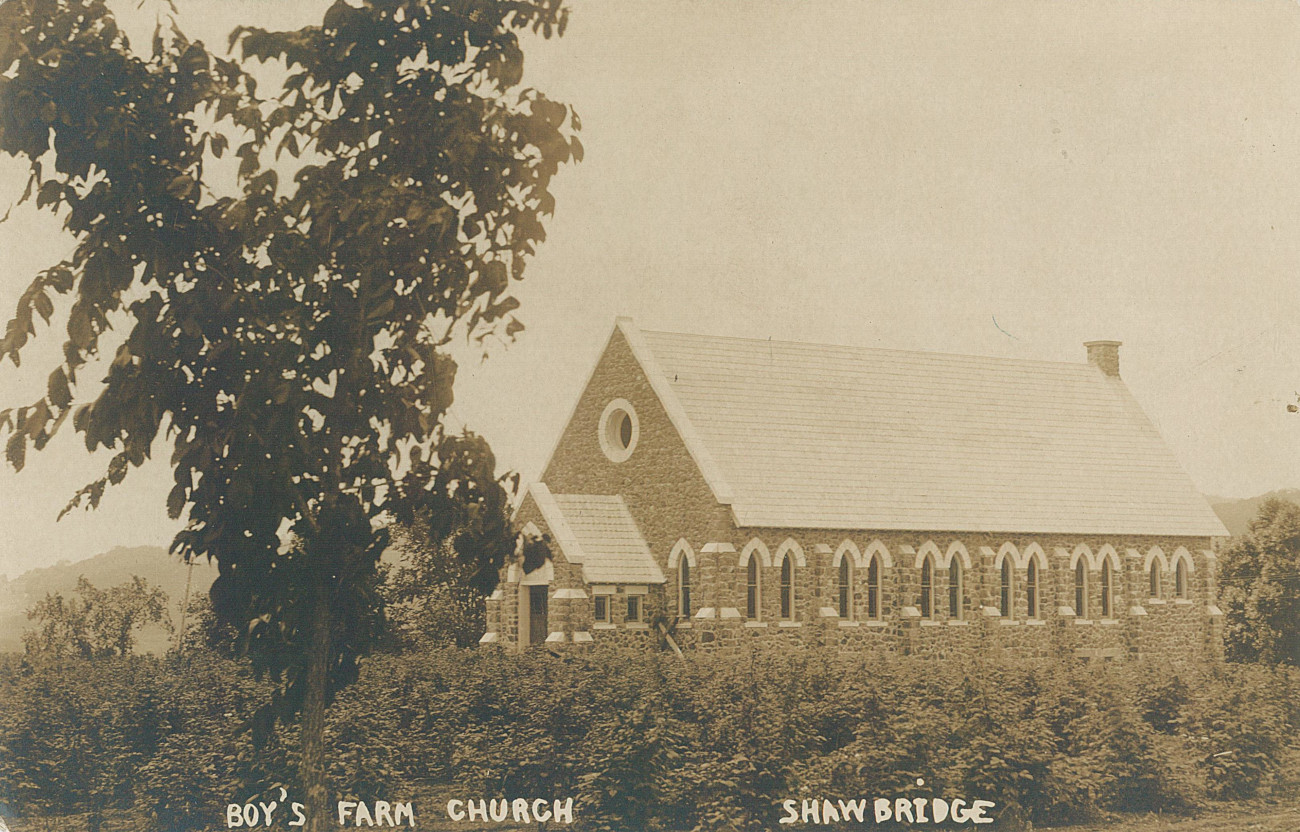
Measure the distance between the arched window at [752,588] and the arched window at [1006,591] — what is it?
7.02m

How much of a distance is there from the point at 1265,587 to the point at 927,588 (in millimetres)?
9753

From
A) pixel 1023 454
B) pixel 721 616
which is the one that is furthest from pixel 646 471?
pixel 1023 454

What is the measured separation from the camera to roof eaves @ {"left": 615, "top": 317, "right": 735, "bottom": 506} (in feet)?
91.4

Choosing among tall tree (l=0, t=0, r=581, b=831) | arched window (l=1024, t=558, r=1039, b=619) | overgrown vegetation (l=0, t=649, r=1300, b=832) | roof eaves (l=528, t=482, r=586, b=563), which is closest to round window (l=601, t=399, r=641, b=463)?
roof eaves (l=528, t=482, r=586, b=563)

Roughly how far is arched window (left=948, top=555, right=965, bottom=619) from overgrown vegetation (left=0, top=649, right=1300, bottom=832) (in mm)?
12951

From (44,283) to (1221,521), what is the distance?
31.4m

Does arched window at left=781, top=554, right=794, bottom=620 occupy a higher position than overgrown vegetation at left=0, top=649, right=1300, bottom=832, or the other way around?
arched window at left=781, top=554, right=794, bottom=620

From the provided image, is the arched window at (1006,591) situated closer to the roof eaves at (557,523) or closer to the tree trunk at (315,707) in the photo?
the roof eaves at (557,523)

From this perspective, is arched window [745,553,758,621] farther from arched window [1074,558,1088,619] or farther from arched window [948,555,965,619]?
arched window [1074,558,1088,619]

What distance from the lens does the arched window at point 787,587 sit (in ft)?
93.6

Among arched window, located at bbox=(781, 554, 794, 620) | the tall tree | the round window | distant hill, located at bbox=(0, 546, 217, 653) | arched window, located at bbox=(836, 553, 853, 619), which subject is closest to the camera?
the tall tree

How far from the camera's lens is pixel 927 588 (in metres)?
30.4

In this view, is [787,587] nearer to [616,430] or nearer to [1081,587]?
[616,430]

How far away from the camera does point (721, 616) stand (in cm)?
2758
